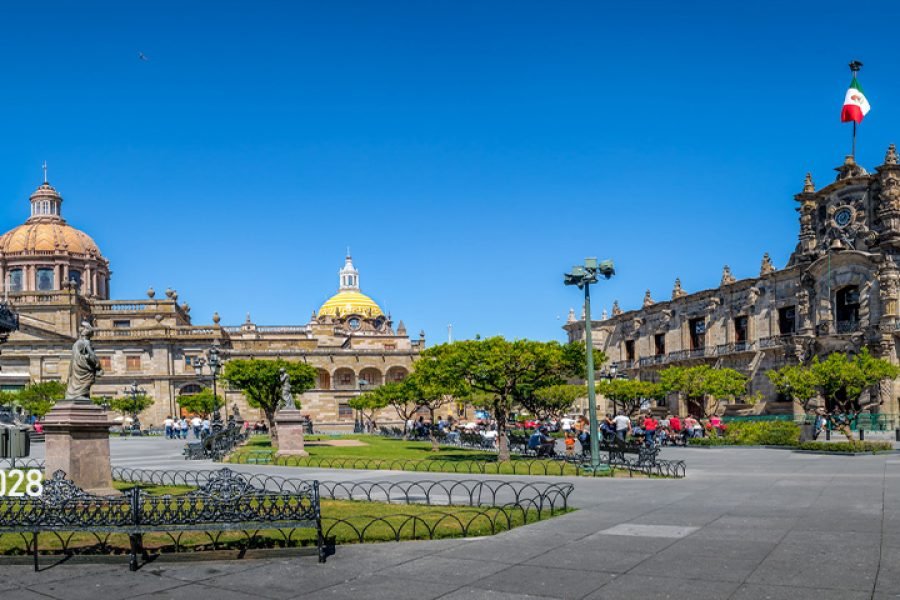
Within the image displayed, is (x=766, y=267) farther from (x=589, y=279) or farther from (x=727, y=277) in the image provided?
(x=589, y=279)

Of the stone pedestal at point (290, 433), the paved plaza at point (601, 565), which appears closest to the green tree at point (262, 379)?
the stone pedestal at point (290, 433)

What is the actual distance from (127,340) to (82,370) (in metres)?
54.5

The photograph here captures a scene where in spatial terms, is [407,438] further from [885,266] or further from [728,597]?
[728,597]

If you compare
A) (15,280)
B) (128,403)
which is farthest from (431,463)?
(15,280)

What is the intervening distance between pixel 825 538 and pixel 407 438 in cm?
3145

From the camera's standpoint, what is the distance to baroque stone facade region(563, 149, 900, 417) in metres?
36.0

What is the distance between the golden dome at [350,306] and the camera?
95.2 metres

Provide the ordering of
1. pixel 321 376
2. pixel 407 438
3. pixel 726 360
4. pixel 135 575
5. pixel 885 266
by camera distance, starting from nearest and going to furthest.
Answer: pixel 135 575
pixel 885 266
pixel 407 438
pixel 726 360
pixel 321 376

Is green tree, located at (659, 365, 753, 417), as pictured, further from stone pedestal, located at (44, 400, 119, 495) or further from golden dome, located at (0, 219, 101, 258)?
golden dome, located at (0, 219, 101, 258)

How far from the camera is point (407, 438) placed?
40.2 m

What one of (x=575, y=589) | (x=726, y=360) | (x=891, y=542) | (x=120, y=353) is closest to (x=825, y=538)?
(x=891, y=542)

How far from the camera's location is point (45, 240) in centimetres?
6956

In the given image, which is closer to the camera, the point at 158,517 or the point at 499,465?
the point at 158,517

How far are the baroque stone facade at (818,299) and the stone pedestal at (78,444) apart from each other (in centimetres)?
3211
